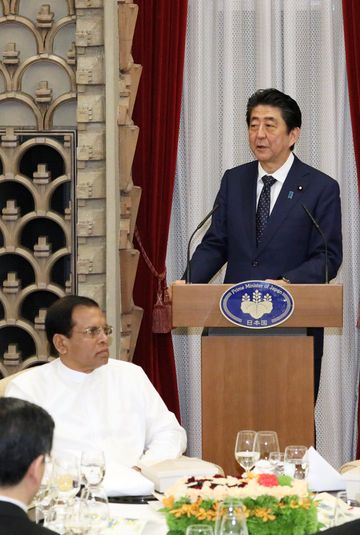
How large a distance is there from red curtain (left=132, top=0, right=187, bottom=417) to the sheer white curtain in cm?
18

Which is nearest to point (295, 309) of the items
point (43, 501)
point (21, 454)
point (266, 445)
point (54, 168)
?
point (266, 445)

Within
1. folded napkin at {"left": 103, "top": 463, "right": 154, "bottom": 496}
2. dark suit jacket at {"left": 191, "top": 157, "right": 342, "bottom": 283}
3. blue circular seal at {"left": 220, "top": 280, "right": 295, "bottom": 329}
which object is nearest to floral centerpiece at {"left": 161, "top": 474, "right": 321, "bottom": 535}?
folded napkin at {"left": 103, "top": 463, "right": 154, "bottom": 496}

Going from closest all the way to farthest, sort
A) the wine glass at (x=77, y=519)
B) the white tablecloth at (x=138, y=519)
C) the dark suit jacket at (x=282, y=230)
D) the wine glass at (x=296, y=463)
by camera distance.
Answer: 1. the wine glass at (x=77, y=519)
2. the white tablecloth at (x=138, y=519)
3. the wine glass at (x=296, y=463)
4. the dark suit jacket at (x=282, y=230)

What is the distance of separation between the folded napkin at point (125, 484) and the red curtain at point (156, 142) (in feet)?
10.7

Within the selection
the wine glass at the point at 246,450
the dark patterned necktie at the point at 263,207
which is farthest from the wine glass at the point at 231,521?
the dark patterned necktie at the point at 263,207

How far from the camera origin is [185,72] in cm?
653

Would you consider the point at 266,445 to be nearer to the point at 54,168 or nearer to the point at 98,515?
the point at 98,515

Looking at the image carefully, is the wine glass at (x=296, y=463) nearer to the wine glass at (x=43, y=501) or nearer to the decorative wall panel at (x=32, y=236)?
the wine glass at (x=43, y=501)

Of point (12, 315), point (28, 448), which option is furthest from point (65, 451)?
point (12, 315)

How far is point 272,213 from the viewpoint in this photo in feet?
15.8

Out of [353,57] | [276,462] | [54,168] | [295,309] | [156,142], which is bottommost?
[276,462]

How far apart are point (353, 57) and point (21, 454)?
14.9 ft

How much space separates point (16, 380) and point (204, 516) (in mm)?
1709

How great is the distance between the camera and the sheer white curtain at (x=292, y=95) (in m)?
6.48
